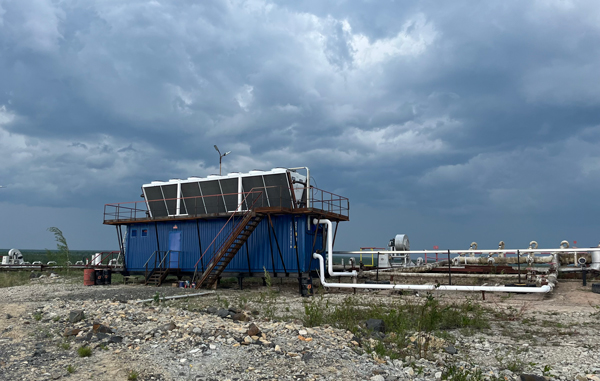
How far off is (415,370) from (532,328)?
579 centimetres

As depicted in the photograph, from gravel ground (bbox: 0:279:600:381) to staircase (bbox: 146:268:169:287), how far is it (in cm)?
1294

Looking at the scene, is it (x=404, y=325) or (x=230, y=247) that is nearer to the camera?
(x=404, y=325)

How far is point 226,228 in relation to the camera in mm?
24844

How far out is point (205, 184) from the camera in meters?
26.4

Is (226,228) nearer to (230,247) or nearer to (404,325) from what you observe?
(230,247)

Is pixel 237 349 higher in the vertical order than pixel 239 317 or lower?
lower

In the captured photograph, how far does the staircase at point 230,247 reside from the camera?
73.7 feet

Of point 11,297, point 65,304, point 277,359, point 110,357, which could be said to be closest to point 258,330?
point 277,359

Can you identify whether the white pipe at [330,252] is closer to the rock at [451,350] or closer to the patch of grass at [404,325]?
the patch of grass at [404,325]

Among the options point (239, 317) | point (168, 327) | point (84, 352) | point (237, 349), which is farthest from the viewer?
point (239, 317)

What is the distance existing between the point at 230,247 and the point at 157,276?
5875 mm

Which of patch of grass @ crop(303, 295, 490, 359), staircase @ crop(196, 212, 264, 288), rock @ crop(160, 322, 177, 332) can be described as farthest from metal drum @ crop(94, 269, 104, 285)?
rock @ crop(160, 322, 177, 332)

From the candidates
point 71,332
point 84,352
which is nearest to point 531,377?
point 84,352

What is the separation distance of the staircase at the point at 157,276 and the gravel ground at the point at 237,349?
42.5 ft
